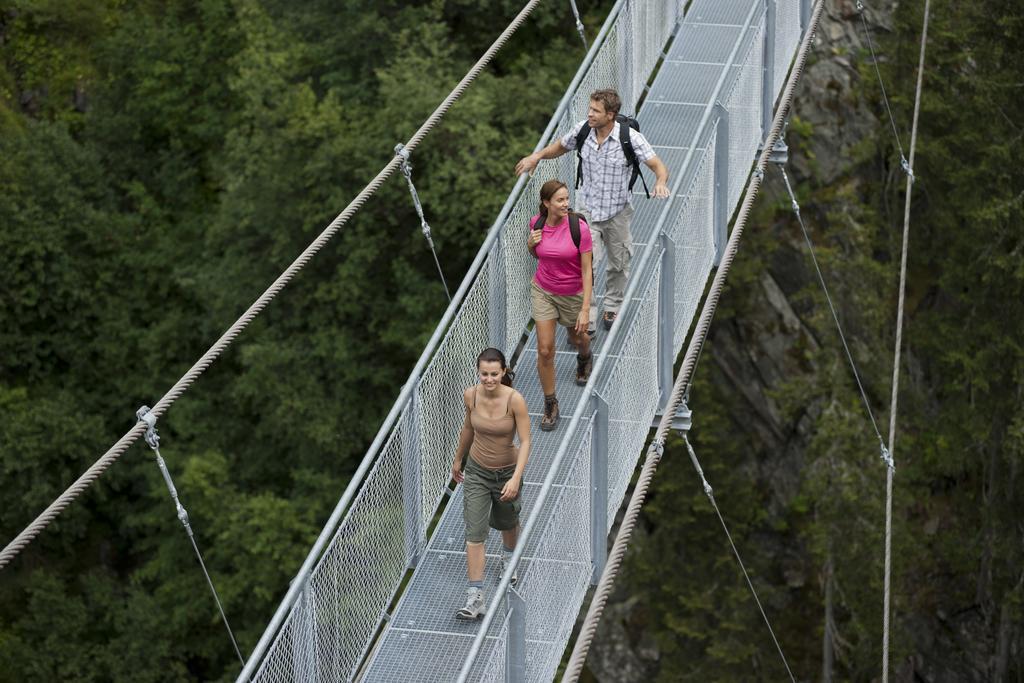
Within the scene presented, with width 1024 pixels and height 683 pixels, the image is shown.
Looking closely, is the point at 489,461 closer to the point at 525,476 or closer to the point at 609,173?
the point at 525,476

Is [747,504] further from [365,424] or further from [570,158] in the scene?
[570,158]

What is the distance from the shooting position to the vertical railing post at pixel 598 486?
6.80 meters

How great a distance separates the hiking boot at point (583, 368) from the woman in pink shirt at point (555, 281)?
0.15 m

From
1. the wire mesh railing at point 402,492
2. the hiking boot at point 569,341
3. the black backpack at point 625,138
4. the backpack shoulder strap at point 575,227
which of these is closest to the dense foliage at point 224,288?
the hiking boot at point 569,341

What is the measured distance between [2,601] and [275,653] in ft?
52.2

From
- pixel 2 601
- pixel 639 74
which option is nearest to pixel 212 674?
pixel 2 601

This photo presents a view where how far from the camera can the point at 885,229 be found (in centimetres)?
1889

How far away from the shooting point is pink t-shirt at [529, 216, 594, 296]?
7.24m

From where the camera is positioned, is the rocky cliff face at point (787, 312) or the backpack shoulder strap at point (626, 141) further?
the rocky cliff face at point (787, 312)

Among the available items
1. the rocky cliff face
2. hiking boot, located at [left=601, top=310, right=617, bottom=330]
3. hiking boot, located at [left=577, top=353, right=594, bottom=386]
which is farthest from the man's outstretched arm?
the rocky cliff face

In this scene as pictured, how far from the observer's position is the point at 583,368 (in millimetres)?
7883

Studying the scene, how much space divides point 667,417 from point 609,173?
1.22m

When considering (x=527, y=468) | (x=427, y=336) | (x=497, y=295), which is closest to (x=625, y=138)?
(x=497, y=295)

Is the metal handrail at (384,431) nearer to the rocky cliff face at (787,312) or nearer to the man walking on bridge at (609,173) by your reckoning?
the man walking on bridge at (609,173)
